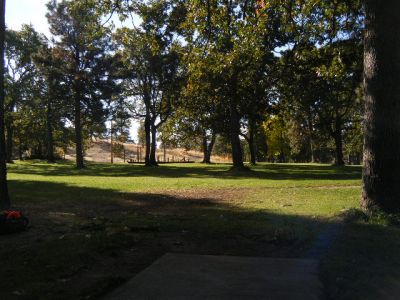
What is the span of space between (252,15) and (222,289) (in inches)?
428

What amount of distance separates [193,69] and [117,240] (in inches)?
371

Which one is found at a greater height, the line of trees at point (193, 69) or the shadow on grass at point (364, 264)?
the line of trees at point (193, 69)

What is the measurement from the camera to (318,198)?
45.1 ft

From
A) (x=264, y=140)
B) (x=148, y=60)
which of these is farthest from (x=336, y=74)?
(x=264, y=140)

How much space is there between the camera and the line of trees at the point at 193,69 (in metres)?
13.5

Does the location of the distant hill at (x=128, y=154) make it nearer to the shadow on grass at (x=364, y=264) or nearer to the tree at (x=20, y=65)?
the tree at (x=20, y=65)

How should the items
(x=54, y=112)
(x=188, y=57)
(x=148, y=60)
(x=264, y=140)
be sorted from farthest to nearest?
(x=264, y=140), (x=54, y=112), (x=148, y=60), (x=188, y=57)

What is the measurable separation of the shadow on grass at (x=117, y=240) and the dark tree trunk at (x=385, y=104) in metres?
1.34

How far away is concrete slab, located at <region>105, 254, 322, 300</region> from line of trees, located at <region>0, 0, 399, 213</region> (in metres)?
4.19

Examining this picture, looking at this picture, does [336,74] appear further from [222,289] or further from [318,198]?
[222,289]

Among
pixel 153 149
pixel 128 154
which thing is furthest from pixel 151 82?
pixel 128 154

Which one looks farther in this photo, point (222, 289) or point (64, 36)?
point (64, 36)

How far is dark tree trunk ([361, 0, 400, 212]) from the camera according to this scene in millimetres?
8773

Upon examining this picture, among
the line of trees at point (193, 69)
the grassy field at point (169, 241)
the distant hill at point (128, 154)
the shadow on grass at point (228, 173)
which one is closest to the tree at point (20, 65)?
the line of trees at point (193, 69)
